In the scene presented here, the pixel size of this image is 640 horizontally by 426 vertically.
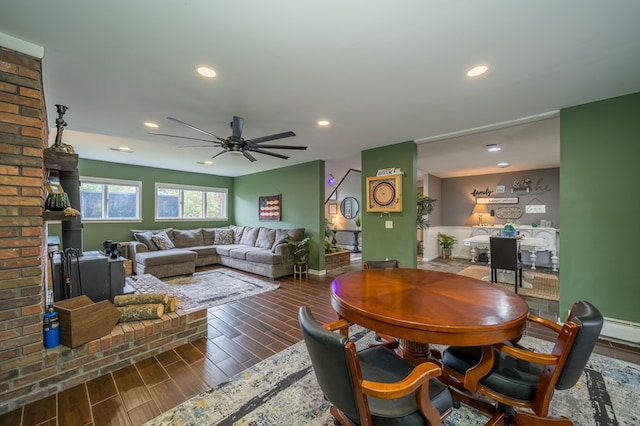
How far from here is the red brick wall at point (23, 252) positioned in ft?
5.54

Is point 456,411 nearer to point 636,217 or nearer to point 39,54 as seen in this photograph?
point 636,217

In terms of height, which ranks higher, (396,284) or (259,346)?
(396,284)

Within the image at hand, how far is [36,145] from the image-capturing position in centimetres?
183

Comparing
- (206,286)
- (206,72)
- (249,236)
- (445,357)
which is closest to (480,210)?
(249,236)

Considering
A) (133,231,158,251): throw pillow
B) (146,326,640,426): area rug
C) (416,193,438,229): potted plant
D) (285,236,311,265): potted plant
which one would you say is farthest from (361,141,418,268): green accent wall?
(133,231,158,251): throw pillow

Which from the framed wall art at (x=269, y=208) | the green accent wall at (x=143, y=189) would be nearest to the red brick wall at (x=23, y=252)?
the green accent wall at (x=143, y=189)

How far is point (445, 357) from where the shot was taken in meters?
1.62

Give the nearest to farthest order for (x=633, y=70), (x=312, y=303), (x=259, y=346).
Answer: (x=633, y=70)
(x=259, y=346)
(x=312, y=303)

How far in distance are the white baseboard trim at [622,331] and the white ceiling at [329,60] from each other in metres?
2.30

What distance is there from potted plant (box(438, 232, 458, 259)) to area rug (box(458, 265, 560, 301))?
150cm

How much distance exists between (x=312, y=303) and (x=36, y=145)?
3.21 m

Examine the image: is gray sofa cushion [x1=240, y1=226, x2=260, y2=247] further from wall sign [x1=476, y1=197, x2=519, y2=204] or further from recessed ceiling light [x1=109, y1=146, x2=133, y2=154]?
wall sign [x1=476, y1=197, x2=519, y2=204]

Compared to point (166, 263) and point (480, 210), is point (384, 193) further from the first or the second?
point (480, 210)

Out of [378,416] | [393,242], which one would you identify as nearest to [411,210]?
[393,242]
